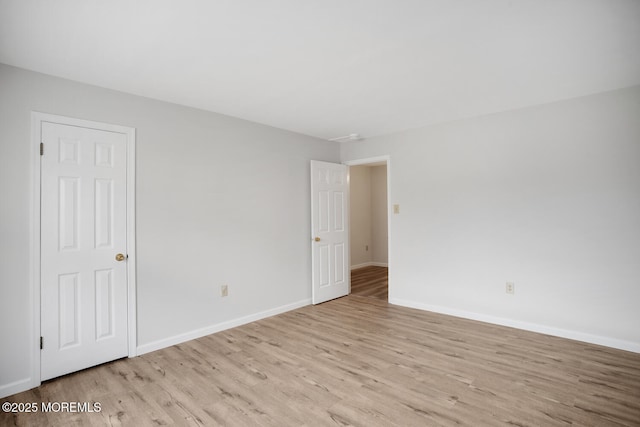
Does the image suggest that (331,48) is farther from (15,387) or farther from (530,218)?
(15,387)

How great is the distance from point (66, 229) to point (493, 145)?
4345 millimetres

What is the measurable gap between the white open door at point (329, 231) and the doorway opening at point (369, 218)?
2.18 metres

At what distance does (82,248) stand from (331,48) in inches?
102

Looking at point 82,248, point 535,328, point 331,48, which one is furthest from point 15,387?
point 535,328

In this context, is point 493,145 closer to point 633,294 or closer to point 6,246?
point 633,294

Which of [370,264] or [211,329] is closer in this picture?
[211,329]

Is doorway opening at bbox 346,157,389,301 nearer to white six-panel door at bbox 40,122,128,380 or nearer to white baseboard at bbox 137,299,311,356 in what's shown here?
white baseboard at bbox 137,299,311,356

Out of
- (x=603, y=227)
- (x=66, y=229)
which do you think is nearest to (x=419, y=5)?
(x=603, y=227)

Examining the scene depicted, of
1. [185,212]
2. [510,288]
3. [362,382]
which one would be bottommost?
[362,382]

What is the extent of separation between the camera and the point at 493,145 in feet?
12.4

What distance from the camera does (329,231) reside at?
16.1ft

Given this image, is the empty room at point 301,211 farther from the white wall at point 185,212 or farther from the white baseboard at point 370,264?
the white baseboard at point 370,264

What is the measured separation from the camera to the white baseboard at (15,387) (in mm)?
2381

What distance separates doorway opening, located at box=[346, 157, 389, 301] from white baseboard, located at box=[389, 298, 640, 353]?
2.87 m
